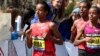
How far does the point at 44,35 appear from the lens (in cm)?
812

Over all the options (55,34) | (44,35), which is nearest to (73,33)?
(55,34)

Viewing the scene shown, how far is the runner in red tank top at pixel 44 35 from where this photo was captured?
8.15 metres

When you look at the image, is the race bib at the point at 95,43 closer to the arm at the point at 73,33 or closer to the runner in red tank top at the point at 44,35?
the runner in red tank top at the point at 44,35

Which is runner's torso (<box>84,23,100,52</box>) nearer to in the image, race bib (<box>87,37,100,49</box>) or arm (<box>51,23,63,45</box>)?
race bib (<box>87,37,100,49</box>)

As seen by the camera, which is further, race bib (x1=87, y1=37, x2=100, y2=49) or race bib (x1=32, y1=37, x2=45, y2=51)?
race bib (x1=87, y1=37, x2=100, y2=49)

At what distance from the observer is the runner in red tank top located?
8.15 meters

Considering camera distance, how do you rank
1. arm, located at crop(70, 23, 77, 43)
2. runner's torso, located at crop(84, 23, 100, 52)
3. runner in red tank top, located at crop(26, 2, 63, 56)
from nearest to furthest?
runner in red tank top, located at crop(26, 2, 63, 56)
runner's torso, located at crop(84, 23, 100, 52)
arm, located at crop(70, 23, 77, 43)

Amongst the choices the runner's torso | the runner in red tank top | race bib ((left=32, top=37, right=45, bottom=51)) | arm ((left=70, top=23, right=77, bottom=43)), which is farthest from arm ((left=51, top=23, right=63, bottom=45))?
arm ((left=70, top=23, right=77, bottom=43))

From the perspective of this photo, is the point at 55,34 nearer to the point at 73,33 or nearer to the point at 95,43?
the point at 95,43

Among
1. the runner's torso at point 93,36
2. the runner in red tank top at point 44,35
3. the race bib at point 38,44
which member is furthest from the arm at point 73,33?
the race bib at point 38,44

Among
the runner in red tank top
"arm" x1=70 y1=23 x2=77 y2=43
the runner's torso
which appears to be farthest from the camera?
"arm" x1=70 y1=23 x2=77 y2=43

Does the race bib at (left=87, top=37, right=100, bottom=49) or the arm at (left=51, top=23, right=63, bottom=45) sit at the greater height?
the arm at (left=51, top=23, right=63, bottom=45)

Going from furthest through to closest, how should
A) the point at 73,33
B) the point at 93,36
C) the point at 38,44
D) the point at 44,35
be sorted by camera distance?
the point at 73,33
the point at 93,36
the point at 38,44
the point at 44,35

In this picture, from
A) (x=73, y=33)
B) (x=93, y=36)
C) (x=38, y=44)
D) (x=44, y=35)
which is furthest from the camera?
(x=73, y=33)
